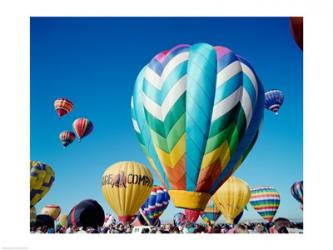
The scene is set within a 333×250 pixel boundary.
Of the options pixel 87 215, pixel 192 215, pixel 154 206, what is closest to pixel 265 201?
pixel 154 206

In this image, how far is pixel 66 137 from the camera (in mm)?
18188

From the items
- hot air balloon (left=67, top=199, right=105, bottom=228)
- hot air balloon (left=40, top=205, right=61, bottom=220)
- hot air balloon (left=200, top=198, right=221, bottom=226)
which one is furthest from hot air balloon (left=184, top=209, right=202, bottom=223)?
hot air balloon (left=40, top=205, right=61, bottom=220)

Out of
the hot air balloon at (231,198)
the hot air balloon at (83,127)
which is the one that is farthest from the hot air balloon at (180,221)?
the hot air balloon at (83,127)

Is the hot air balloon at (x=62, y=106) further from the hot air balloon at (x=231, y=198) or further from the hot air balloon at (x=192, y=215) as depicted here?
the hot air balloon at (x=192, y=215)

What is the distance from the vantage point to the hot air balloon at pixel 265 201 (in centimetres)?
1670

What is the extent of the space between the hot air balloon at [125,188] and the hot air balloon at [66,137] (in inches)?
201

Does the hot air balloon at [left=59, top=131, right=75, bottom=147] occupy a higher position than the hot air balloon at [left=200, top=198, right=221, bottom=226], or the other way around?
the hot air balloon at [left=59, top=131, right=75, bottom=147]

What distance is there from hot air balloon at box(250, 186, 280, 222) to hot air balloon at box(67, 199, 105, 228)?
239 inches

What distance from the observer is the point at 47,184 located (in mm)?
14586

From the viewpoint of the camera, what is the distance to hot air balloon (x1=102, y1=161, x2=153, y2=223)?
512 inches

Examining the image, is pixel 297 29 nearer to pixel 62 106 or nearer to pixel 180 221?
pixel 180 221

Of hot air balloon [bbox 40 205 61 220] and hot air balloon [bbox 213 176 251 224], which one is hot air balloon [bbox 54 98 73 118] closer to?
hot air balloon [bbox 40 205 61 220]
